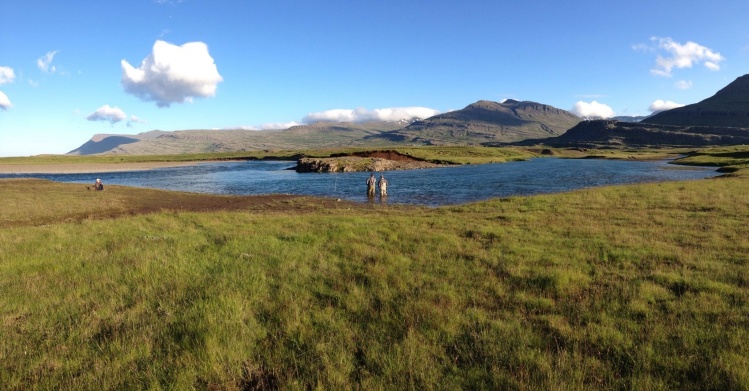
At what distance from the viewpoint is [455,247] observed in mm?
14016

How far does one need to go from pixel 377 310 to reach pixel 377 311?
86mm

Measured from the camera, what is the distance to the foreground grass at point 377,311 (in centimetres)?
578

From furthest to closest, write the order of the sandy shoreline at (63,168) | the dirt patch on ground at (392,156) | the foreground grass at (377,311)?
the dirt patch on ground at (392,156) < the sandy shoreline at (63,168) < the foreground grass at (377,311)

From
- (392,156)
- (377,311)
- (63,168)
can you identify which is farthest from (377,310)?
(63,168)

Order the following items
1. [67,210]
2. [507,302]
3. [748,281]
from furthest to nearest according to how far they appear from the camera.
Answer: [67,210] < [748,281] < [507,302]

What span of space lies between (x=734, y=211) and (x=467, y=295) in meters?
22.1

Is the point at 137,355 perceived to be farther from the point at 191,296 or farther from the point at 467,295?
the point at 467,295

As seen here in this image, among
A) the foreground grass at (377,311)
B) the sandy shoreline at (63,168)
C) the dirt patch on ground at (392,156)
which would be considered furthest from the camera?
the dirt patch on ground at (392,156)

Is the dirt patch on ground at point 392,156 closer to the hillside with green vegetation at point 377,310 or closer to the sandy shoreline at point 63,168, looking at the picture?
the sandy shoreline at point 63,168

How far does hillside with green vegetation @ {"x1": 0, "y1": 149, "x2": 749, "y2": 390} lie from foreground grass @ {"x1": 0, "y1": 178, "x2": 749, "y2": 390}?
4 cm

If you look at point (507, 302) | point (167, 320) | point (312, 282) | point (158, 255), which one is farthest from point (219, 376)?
point (158, 255)

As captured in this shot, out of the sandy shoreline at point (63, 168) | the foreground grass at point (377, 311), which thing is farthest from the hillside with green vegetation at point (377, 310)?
the sandy shoreline at point (63, 168)

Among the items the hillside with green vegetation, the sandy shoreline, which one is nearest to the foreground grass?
the hillside with green vegetation

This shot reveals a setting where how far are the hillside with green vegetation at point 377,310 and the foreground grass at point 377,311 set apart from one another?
4cm
